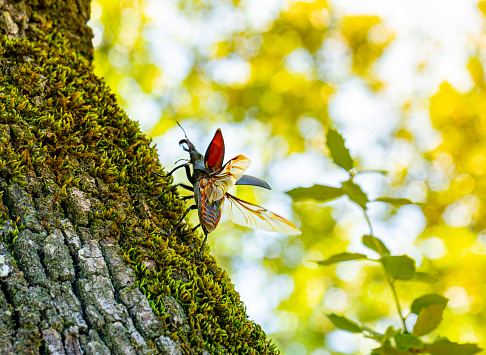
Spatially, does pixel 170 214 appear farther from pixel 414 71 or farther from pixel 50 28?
pixel 414 71

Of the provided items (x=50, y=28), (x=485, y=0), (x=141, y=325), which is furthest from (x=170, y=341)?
(x=485, y=0)

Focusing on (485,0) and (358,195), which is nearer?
(358,195)

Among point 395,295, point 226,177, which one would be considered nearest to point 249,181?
point 226,177

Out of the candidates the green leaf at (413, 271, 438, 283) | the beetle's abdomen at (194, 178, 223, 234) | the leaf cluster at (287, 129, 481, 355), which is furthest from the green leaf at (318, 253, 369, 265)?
the beetle's abdomen at (194, 178, 223, 234)

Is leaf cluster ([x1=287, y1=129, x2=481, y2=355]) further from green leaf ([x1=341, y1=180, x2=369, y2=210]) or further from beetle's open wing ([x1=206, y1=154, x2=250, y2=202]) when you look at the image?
beetle's open wing ([x1=206, y1=154, x2=250, y2=202])

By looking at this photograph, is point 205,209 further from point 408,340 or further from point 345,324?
point 408,340

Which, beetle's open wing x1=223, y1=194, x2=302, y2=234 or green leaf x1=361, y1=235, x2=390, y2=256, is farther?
beetle's open wing x1=223, y1=194, x2=302, y2=234
